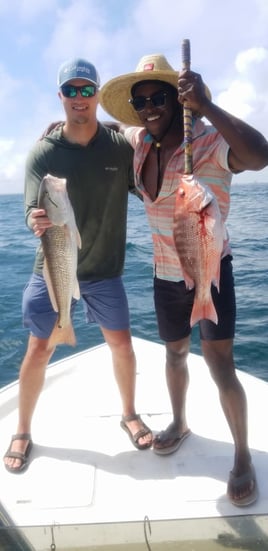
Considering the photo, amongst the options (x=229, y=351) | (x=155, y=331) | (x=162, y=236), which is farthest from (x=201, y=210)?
(x=155, y=331)

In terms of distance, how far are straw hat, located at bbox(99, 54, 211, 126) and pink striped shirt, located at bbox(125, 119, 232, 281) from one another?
0.83 feet

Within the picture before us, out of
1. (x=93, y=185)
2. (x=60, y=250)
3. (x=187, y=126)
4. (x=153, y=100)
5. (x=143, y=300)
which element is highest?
(x=153, y=100)

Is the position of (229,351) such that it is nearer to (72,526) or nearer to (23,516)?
(72,526)

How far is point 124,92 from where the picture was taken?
3293 mm

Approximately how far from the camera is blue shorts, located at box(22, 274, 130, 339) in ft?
11.6

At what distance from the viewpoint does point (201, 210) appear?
94.7 inches

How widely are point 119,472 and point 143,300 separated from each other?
21.1 feet

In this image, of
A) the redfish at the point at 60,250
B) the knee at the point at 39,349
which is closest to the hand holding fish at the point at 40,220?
the redfish at the point at 60,250

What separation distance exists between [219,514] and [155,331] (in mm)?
5082

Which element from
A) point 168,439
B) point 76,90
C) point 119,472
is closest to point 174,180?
point 76,90

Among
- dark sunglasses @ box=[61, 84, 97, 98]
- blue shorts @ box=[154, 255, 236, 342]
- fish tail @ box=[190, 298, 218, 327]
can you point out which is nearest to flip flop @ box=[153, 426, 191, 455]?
blue shorts @ box=[154, 255, 236, 342]

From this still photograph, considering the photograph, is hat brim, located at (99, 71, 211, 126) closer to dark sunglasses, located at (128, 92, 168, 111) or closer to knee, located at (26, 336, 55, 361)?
Answer: dark sunglasses, located at (128, 92, 168, 111)

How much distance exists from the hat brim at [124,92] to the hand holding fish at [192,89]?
40 cm

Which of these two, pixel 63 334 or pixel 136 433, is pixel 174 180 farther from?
pixel 136 433
